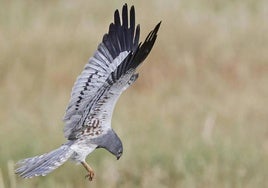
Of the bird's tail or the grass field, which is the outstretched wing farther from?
the grass field

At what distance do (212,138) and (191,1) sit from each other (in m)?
4.62

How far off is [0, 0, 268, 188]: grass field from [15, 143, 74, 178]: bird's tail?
1.28m

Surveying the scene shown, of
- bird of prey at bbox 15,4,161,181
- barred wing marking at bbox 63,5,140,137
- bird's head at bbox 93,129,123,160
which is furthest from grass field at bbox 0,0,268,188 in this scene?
bird's head at bbox 93,129,123,160

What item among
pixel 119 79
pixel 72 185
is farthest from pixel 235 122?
pixel 119 79

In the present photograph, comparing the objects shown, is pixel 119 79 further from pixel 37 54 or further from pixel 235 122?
pixel 37 54

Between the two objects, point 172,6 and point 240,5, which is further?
point 240,5

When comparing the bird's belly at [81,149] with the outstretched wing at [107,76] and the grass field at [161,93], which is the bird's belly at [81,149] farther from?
the grass field at [161,93]

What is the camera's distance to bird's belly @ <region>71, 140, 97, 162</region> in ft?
8.40

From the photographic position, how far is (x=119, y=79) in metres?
2.62

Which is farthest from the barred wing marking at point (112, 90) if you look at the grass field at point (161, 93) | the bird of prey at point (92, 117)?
the grass field at point (161, 93)

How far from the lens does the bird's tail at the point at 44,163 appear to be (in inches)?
99.2

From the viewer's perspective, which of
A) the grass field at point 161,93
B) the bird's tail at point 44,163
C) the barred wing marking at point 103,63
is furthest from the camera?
the grass field at point 161,93

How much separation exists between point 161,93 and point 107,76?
4259mm

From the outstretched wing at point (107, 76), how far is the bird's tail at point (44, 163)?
0.09 meters
